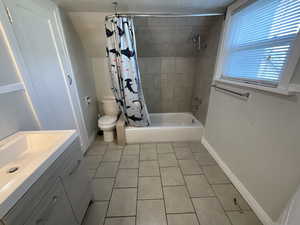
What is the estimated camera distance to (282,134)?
0.99m

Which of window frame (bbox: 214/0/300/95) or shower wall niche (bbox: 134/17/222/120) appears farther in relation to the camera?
shower wall niche (bbox: 134/17/222/120)

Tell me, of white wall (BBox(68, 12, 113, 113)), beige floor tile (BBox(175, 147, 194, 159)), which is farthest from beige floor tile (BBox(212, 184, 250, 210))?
white wall (BBox(68, 12, 113, 113))

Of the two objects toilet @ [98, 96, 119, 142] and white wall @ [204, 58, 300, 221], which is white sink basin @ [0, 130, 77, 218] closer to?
toilet @ [98, 96, 119, 142]

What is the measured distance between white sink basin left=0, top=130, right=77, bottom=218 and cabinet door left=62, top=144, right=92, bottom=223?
0.18 meters

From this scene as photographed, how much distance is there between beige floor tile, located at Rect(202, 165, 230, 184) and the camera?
1587 millimetres

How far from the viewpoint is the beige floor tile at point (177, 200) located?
129 cm

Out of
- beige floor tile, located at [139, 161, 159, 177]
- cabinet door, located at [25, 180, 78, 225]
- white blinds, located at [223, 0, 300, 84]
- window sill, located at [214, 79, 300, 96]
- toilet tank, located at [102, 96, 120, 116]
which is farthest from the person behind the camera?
toilet tank, located at [102, 96, 120, 116]

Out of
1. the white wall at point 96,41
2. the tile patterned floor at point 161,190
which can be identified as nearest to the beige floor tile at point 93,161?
the tile patterned floor at point 161,190

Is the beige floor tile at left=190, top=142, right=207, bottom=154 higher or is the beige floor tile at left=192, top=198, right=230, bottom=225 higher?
the beige floor tile at left=190, top=142, right=207, bottom=154

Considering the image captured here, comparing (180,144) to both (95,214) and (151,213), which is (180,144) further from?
(95,214)

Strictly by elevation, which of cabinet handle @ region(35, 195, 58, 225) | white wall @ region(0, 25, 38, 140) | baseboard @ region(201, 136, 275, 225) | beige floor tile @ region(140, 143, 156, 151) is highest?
white wall @ region(0, 25, 38, 140)

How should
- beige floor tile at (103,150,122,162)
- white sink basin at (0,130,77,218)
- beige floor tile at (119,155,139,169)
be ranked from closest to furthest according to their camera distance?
Answer: white sink basin at (0,130,77,218)
beige floor tile at (119,155,139,169)
beige floor tile at (103,150,122,162)

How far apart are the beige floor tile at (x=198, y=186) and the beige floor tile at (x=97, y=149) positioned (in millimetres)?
1396

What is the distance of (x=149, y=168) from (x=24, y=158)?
4.37ft
